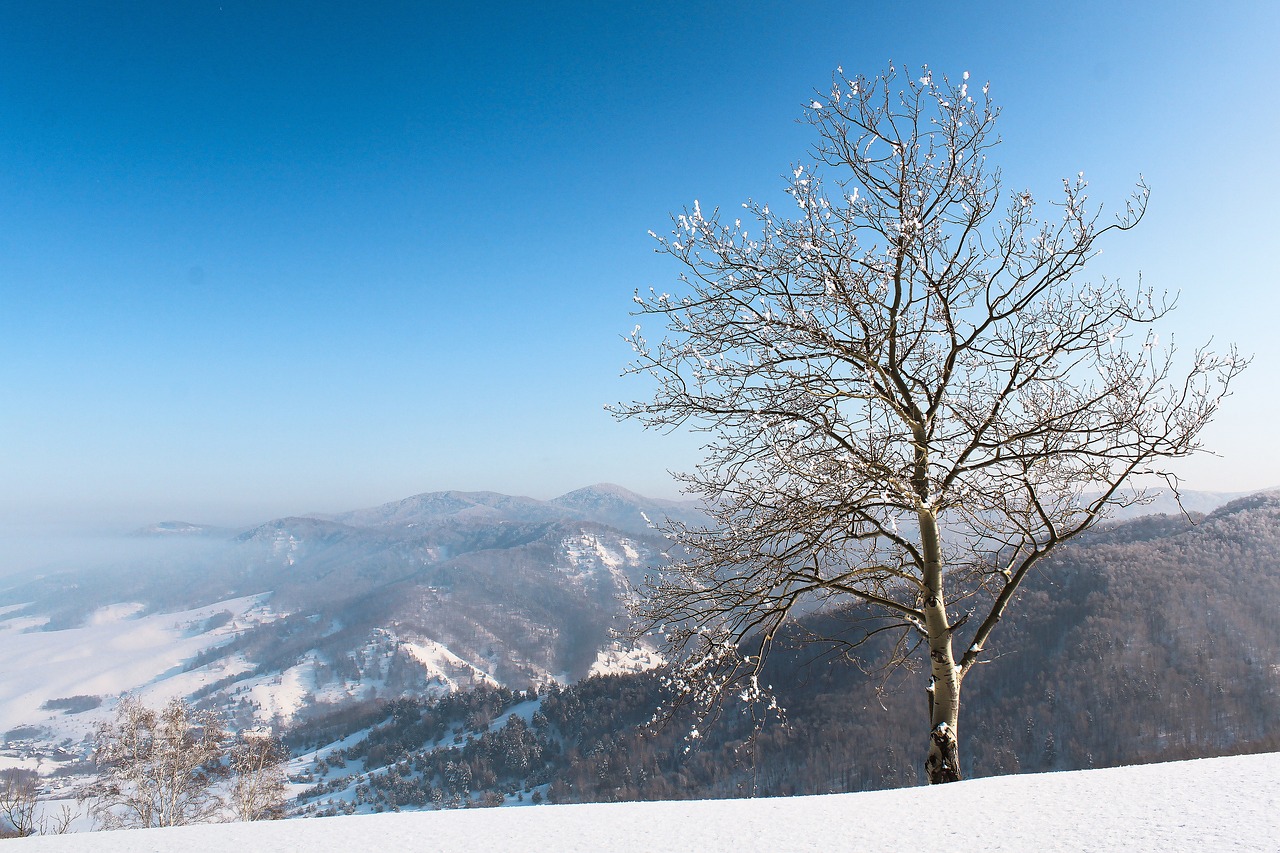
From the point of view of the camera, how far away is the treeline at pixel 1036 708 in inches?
3686

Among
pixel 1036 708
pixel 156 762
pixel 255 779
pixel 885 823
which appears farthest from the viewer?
pixel 1036 708

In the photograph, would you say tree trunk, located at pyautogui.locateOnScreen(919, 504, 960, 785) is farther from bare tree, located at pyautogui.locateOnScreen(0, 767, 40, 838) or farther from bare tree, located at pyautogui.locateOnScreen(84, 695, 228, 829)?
bare tree, located at pyautogui.locateOnScreen(84, 695, 228, 829)

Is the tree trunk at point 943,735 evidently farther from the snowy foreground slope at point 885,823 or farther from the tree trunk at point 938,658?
the snowy foreground slope at point 885,823

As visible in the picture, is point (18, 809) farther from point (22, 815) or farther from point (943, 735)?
point (943, 735)

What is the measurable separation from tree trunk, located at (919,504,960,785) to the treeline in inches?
3689

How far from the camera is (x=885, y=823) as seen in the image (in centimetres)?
308

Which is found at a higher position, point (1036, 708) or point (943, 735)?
point (943, 735)

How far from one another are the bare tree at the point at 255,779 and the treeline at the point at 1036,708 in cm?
7789

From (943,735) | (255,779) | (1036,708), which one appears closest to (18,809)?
(255,779)

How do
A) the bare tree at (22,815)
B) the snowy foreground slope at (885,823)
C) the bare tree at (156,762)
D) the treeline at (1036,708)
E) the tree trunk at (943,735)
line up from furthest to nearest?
the treeline at (1036,708) → the bare tree at (156,762) → the bare tree at (22,815) → the tree trunk at (943,735) → the snowy foreground slope at (885,823)

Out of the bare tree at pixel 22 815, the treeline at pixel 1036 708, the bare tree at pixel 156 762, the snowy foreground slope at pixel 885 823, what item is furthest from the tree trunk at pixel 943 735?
the treeline at pixel 1036 708

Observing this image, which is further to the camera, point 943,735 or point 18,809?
point 18,809

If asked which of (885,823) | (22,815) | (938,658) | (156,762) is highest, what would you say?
(938,658)

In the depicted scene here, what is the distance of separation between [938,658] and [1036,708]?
12016 centimetres
